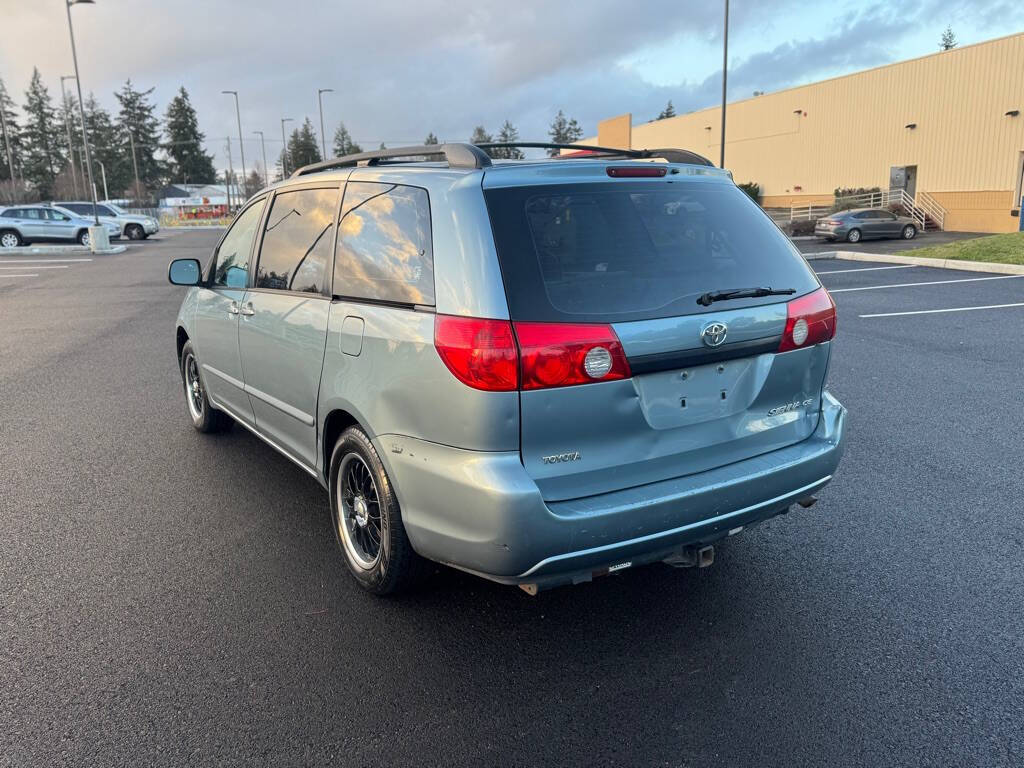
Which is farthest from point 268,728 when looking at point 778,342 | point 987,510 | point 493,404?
point 987,510

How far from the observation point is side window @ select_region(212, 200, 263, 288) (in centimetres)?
468

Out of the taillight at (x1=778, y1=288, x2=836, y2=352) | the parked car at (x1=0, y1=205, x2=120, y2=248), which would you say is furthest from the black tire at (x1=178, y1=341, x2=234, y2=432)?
the parked car at (x1=0, y1=205, x2=120, y2=248)

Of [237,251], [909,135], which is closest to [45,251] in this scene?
[237,251]

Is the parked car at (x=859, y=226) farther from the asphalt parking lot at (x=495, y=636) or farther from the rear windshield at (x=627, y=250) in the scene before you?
the rear windshield at (x=627, y=250)

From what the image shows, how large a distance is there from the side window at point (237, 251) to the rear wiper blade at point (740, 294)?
2.84 meters

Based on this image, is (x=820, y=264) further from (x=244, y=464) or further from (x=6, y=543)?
(x=6, y=543)

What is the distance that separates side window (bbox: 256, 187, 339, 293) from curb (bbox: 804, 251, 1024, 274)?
13.6m

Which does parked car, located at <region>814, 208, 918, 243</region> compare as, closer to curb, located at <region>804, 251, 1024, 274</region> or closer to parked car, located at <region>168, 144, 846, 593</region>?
curb, located at <region>804, 251, 1024, 274</region>

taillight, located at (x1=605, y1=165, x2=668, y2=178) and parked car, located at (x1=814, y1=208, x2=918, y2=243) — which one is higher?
taillight, located at (x1=605, y1=165, x2=668, y2=178)

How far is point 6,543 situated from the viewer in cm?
412

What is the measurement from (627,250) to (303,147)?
139777mm

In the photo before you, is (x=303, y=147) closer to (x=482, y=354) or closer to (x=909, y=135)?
(x=909, y=135)

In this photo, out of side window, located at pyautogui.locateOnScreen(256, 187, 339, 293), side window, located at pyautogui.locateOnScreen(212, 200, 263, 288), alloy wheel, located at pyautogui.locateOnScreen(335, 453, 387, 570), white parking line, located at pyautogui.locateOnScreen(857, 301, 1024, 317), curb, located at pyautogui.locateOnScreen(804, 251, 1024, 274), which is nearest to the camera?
alloy wheel, located at pyautogui.locateOnScreen(335, 453, 387, 570)

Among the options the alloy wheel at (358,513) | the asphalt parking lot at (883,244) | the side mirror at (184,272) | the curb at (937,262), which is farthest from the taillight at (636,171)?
the asphalt parking lot at (883,244)
